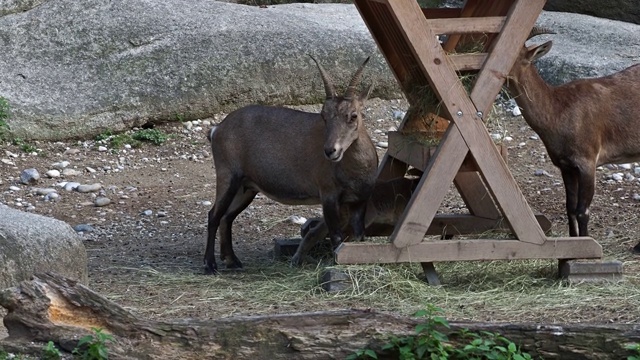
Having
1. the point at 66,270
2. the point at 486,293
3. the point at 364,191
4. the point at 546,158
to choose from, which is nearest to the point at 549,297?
the point at 486,293

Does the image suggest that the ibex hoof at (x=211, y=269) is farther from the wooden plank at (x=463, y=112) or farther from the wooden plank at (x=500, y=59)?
the wooden plank at (x=500, y=59)

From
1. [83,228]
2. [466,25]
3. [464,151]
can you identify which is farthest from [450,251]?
[83,228]

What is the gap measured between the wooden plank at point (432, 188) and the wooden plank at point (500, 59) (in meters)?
0.26

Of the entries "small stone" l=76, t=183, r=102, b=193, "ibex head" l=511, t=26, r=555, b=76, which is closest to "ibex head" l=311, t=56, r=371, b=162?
"ibex head" l=511, t=26, r=555, b=76

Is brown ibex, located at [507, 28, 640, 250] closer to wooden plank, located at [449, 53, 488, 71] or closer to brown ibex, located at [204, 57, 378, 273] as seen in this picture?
wooden plank, located at [449, 53, 488, 71]

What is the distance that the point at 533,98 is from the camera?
7883 millimetres

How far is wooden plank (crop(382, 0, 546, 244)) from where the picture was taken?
6.89 meters

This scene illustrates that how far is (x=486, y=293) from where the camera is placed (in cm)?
717

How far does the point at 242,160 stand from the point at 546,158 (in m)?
4.27

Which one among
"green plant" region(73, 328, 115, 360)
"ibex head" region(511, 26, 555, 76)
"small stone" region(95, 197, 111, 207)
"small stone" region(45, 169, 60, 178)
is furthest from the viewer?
"small stone" region(45, 169, 60, 178)

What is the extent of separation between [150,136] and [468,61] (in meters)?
5.51

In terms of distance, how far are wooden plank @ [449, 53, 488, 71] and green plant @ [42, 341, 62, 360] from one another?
3017 mm

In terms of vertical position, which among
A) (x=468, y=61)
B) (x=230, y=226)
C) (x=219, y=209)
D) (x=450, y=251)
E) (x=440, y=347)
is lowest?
(x=230, y=226)

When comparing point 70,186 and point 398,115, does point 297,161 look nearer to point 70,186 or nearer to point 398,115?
point 70,186
